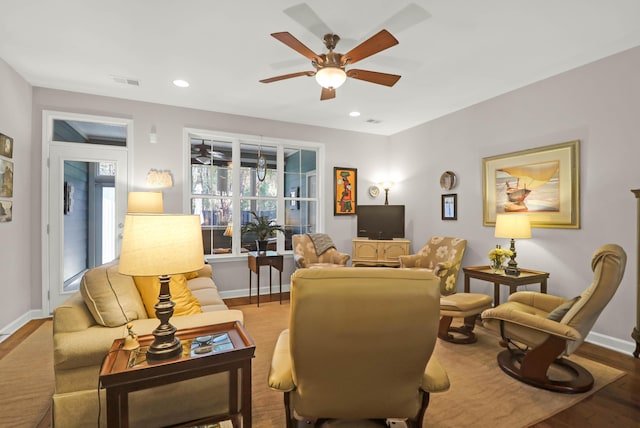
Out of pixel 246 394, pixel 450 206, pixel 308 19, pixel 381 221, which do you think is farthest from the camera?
pixel 381 221

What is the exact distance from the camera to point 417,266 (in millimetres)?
4621

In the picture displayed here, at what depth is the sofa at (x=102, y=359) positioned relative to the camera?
5.24 ft

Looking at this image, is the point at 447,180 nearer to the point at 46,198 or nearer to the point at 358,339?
the point at 358,339

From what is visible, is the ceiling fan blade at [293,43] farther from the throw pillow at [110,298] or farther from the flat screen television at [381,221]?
the flat screen television at [381,221]

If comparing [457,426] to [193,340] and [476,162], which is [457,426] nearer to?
[193,340]

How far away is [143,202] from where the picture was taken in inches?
152

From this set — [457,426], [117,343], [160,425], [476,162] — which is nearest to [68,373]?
[117,343]

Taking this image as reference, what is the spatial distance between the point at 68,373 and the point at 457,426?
2.19 metres

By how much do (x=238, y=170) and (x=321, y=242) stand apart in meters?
1.71

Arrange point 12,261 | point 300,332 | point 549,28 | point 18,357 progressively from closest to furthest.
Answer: point 300,332
point 549,28
point 18,357
point 12,261

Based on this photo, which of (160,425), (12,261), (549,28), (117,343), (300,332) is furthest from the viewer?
(12,261)

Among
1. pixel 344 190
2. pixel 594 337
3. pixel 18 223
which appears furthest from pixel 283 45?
pixel 594 337

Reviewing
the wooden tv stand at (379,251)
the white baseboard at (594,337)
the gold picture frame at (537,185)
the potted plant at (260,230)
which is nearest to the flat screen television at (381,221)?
the wooden tv stand at (379,251)

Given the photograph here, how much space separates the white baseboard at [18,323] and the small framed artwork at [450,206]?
5.45 metres
